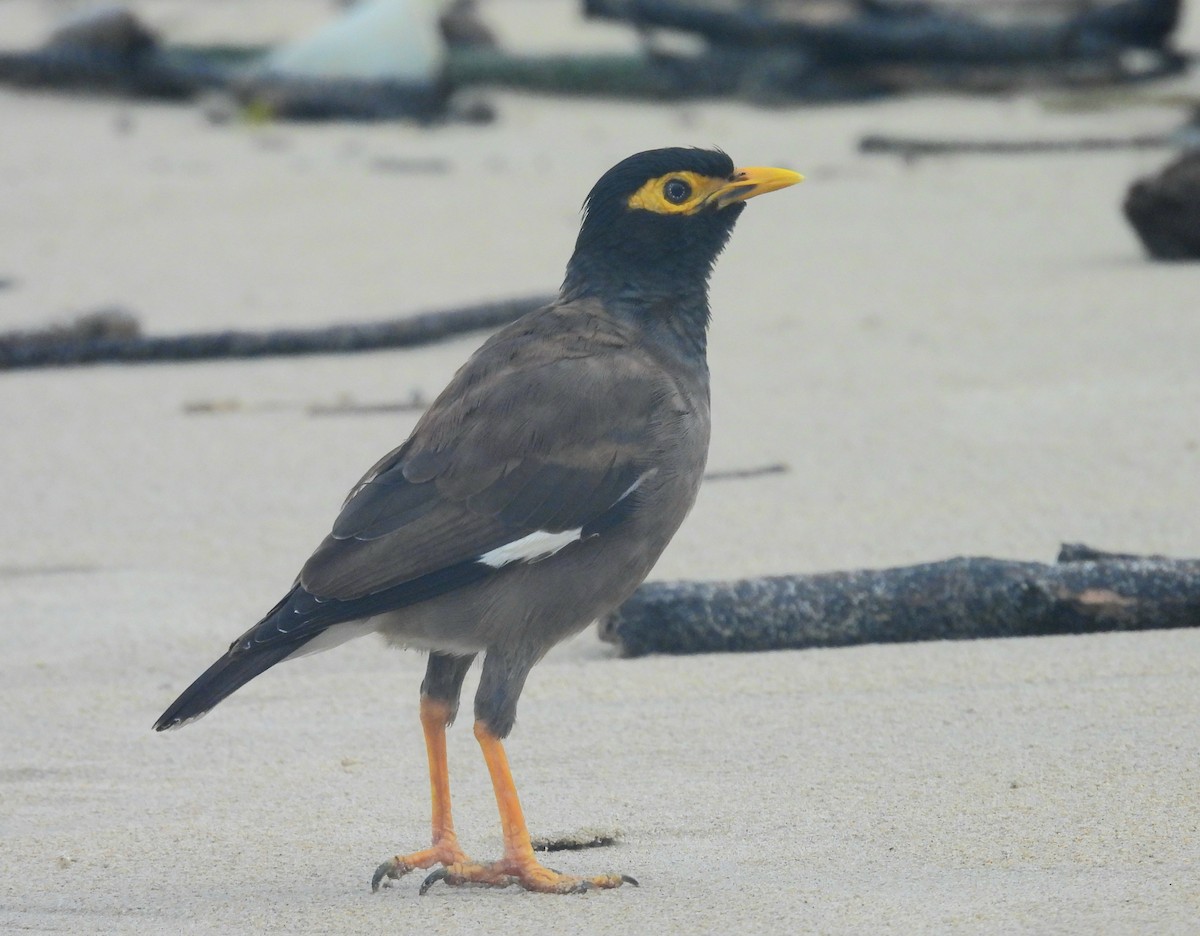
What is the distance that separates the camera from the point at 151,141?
1476 centimetres

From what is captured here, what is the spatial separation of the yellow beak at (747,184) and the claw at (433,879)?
171cm

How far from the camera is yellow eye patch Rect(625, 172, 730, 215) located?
15.4 feet

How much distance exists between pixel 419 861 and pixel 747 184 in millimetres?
1761

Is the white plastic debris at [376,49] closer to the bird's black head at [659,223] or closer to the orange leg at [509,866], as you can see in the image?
the bird's black head at [659,223]

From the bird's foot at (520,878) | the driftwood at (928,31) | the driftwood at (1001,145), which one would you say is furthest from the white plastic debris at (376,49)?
the bird's foot at (520,878)

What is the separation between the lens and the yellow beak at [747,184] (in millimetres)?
4707

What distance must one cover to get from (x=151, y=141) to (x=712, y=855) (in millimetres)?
11780

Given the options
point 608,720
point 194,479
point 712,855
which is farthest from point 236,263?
point 712,855

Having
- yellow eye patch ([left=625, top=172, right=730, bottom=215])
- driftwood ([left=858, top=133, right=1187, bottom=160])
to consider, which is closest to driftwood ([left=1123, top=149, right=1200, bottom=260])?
driftwood ([left=858, top=133, right=1187, bottom=160])

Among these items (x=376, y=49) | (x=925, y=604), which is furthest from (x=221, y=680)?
(x=376, y=49)

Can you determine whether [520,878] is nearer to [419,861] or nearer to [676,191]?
[419,861]

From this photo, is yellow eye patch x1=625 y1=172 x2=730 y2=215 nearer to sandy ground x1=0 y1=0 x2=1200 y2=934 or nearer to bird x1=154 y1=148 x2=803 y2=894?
bird x1=154 y1=148 x2=803 y2=894

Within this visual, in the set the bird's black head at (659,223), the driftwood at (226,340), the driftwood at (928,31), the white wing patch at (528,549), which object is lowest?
the driftwood at (226,340)

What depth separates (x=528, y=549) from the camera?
411cm
